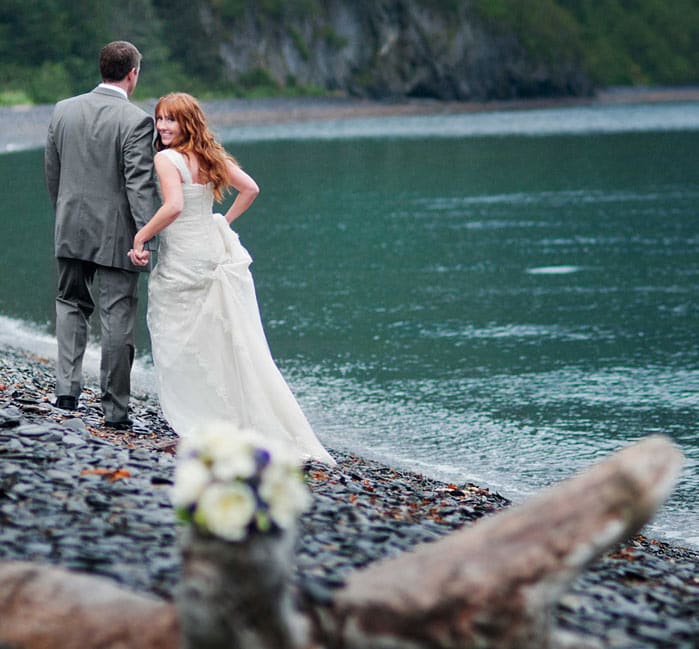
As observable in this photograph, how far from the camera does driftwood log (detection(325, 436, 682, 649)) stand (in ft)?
13.8

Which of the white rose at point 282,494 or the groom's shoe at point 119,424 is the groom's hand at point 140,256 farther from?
the white rose at point 282,494

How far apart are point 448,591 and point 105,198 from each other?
16.7 feet

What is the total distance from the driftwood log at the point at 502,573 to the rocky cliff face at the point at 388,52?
131 m

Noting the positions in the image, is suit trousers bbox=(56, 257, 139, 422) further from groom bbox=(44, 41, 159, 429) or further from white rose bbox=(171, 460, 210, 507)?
white rose bbox=(171, 460, 210, 507)

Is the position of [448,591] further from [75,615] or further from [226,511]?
[75,615]

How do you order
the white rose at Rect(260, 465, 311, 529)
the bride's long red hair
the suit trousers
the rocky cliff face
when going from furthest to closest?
the rocky cliff face < the suit trousers < the bride's long red hair < the white rose at Rect(260, 465, 311, 529)

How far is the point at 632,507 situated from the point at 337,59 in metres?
142

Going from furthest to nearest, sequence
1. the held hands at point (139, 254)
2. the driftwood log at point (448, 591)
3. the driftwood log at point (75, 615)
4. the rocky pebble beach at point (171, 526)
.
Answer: the held hands at point (139, 254) → the rocky pebble beach at point (171, 526) → the driftwood log at point (75, 615) → the driftwood log at point (448, 591)

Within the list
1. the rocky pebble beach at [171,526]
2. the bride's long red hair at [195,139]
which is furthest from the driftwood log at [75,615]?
the bride's long red hair at [195,139]

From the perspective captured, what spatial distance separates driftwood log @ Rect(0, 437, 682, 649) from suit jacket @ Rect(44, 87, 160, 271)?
4212mm

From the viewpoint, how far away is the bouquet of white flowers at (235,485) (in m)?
3.99

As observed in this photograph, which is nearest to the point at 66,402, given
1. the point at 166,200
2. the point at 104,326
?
the point at 104,326

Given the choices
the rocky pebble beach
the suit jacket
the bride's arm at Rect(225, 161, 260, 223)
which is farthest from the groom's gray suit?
the rocky pebble beach

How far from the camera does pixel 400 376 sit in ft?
51.6
